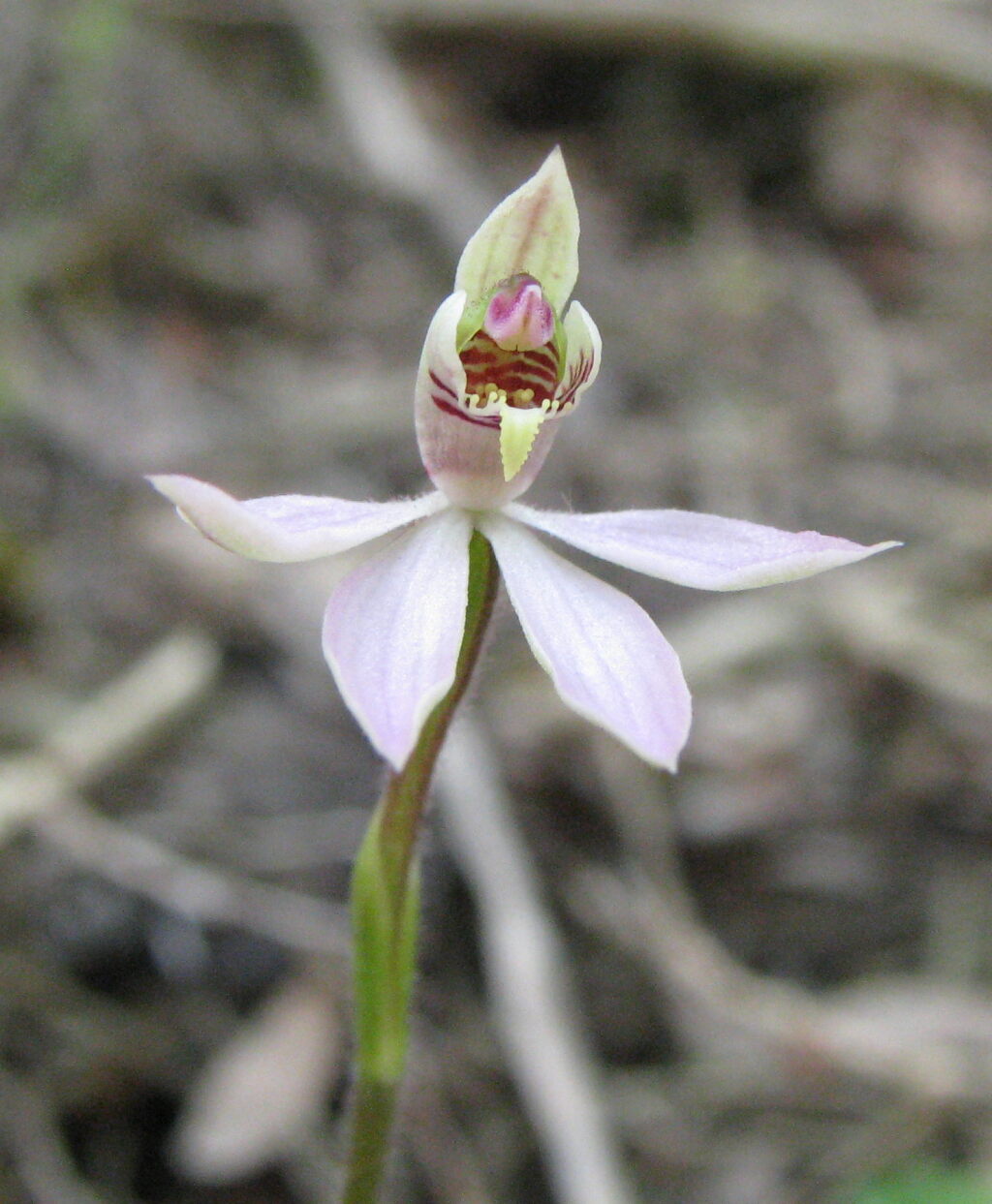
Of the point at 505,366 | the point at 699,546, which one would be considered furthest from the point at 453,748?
the point at 699,546

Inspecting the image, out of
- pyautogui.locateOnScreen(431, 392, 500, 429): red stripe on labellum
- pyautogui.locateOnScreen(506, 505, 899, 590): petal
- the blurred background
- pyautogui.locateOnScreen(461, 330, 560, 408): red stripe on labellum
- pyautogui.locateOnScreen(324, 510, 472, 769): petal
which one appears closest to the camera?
pyautogui.locateOnScreen(324, 510, 472, 769): petal

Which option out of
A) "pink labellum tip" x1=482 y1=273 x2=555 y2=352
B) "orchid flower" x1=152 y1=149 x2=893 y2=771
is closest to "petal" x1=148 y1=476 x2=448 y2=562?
"orchid flower" x1=152 y1=149 x2=893 y2=771

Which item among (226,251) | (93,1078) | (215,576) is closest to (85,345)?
(226,251)

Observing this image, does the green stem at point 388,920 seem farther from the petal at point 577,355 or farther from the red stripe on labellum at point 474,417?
the petal at point 577,355

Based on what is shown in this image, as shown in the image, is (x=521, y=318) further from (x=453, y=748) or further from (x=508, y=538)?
(x=453, y=748)

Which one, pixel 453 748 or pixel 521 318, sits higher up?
pixel 521 318

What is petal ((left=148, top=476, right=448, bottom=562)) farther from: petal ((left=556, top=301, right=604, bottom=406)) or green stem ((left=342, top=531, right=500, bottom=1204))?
petal ((left=556, top=301, right=604, bottom=406))
